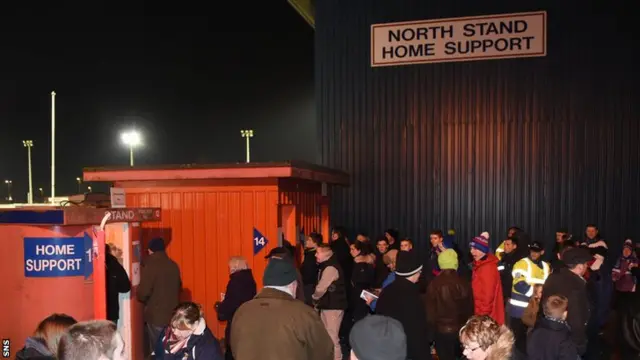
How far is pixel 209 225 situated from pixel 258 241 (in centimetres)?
90

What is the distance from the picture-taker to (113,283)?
6.41 metres

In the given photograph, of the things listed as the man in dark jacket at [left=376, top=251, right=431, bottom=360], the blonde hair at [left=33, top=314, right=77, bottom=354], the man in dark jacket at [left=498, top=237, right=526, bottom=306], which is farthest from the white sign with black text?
the blonde hair at [left=33, top=314, right=77, bottom=354]

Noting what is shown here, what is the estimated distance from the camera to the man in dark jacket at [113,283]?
6387mm

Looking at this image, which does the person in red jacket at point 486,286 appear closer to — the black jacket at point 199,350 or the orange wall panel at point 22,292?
the black jacket at point 199,350

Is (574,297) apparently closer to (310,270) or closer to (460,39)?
(310,270)

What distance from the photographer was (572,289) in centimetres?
556

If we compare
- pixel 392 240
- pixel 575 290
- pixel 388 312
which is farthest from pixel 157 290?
pixel 392 240

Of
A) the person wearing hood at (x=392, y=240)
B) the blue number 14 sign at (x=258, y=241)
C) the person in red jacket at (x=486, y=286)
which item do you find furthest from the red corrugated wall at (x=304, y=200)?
the person in red jacket at (x=486, y=286)

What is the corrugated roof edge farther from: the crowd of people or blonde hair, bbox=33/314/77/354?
blonde hair, bbox=33/314/77/354

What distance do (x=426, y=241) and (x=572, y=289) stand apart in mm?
8314

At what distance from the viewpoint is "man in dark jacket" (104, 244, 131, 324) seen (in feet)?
21.0

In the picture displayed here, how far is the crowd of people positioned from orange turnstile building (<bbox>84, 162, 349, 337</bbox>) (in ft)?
3.10

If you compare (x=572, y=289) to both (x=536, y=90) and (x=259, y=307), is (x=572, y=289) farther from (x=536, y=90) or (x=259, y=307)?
(x=536, y=90)

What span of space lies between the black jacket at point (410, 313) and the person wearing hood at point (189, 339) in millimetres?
1597
